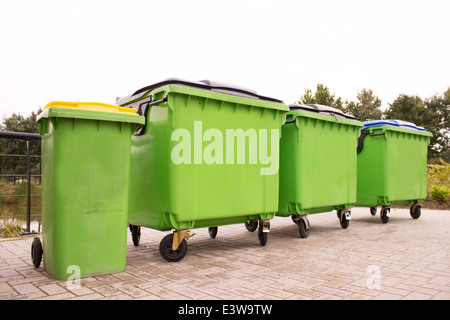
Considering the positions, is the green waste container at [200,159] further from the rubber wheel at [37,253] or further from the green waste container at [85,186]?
the rubber wheel at [37,253]

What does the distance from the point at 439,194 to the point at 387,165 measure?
450 cm

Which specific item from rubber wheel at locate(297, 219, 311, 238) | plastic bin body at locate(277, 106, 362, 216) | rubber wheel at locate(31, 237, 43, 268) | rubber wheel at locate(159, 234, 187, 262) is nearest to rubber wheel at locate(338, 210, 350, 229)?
plastic bin body at locate(277, 106, 362, 216)

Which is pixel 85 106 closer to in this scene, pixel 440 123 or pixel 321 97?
pixel 321 97

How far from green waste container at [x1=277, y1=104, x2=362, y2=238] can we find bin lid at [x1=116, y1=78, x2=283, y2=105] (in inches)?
32.0

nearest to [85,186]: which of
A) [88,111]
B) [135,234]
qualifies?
[88,111]

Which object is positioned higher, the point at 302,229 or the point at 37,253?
the point at 37,253

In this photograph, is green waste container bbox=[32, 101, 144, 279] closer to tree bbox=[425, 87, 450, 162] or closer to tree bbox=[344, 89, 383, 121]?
tree bbox=[425, 87, 450, 162]

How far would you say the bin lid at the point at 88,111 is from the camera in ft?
9.82

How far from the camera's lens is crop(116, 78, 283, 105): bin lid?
12.6 feet

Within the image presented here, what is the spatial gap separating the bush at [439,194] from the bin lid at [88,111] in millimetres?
9700

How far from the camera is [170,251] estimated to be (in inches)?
151

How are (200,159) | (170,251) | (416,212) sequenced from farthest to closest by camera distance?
1. (416,212)
2. (200,159)
3. (170,251)
